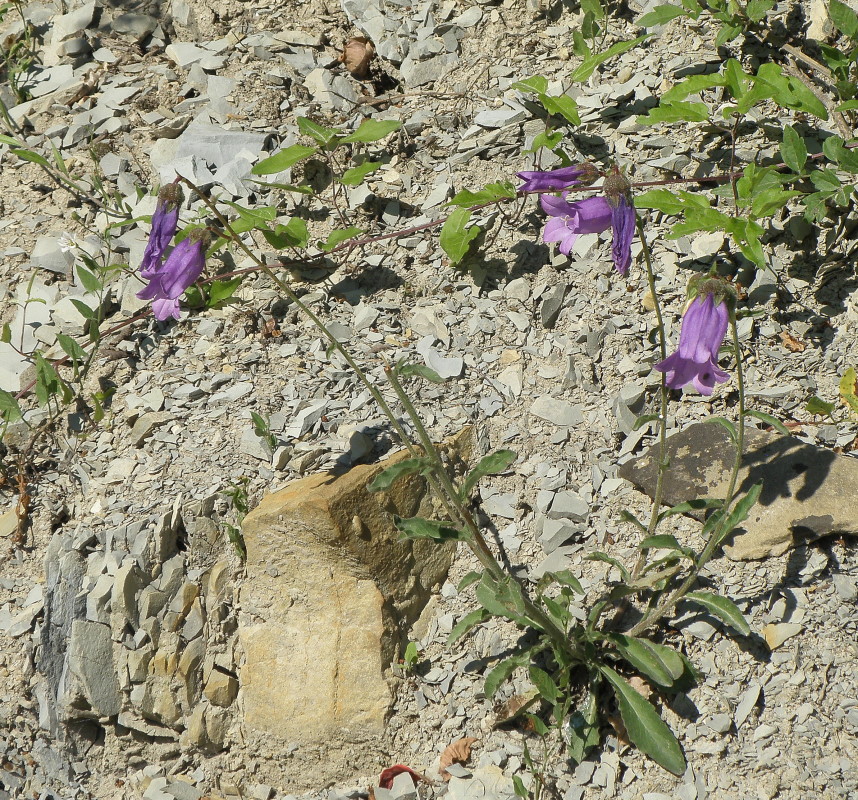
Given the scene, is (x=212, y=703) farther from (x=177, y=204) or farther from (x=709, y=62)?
(x=709, y=62)

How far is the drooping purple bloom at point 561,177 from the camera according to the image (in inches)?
91.0

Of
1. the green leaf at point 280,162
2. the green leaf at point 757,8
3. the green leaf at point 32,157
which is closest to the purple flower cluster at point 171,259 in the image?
the green leaf at point 280,162

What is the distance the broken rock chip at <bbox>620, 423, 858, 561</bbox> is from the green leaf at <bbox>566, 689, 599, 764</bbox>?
574mm

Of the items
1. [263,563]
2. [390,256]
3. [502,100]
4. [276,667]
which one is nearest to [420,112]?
[502,100]

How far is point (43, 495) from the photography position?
9.58 feet

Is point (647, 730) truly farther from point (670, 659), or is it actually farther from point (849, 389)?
point (849, 389)

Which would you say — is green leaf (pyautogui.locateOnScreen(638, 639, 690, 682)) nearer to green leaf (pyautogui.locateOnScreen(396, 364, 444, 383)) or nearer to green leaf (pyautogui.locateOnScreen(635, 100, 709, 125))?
green leaf (pyautogui.locateOnScreen(396, 364, 444, 383))

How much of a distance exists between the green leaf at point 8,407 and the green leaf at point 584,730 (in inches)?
81.7

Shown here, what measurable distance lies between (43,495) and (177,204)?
1.19m

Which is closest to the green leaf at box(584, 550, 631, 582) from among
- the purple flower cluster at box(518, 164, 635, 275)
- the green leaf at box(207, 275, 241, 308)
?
the purple flower cluster at box(518, 164, 635, 275)

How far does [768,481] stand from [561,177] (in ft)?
3.40

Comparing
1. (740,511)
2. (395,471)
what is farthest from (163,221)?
(740,511)

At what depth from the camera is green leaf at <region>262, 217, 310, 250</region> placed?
3143 millimetres

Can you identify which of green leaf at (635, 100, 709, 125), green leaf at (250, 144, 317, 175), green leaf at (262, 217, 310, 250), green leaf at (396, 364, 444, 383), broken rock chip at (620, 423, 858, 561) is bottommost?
broken rock chip at (620, 423, 858, 561)
